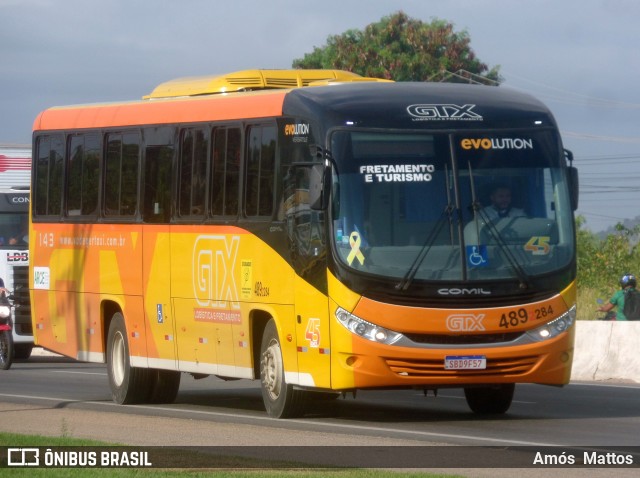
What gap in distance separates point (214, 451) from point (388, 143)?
4.07 metres

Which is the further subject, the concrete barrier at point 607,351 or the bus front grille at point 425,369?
the concrete barrier at point 607,351

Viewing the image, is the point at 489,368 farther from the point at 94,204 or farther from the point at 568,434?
the point at 94,204

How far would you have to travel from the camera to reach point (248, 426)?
15.6m

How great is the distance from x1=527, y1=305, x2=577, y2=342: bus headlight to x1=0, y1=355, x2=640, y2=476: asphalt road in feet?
2.84

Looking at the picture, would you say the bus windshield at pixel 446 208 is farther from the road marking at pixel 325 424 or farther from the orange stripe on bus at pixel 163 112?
the orange stripe on bus at pixel 163 112

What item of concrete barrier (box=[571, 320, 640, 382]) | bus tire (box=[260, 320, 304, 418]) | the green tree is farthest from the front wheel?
the green tree

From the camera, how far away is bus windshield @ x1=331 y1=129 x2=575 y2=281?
1545cm

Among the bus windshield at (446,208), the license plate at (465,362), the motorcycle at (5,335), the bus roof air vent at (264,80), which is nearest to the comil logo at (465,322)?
the license plate at (465,362)

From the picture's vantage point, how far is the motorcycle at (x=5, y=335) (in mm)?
28013

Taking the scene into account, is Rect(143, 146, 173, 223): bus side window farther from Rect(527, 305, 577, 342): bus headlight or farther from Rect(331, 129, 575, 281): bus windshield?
Rect(527, 305, 577, 342): bus headlight

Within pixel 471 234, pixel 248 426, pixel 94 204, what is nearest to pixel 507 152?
pixel 471 234

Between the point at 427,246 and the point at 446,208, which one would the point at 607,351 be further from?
the point at 427,246

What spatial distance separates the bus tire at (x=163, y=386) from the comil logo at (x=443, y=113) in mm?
5420

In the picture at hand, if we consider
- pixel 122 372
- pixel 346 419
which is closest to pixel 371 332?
pixel 346 419
